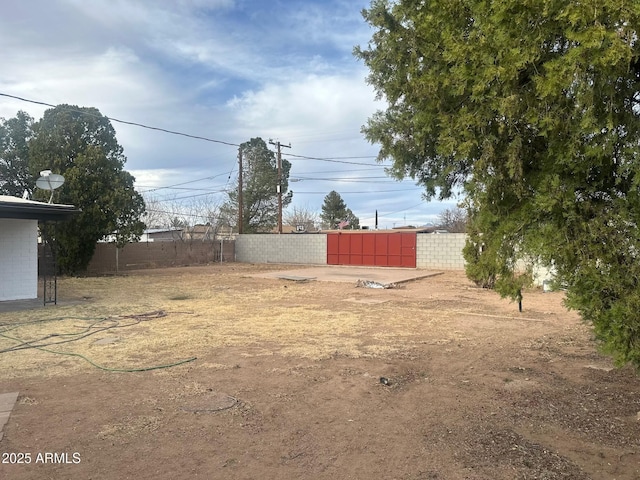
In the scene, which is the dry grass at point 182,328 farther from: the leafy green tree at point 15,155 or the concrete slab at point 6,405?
the leafy green tree at point 15,155

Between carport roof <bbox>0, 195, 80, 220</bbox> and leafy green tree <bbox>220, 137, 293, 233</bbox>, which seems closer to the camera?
carport roof <bbox>0, 195, 80, 220</bbox>

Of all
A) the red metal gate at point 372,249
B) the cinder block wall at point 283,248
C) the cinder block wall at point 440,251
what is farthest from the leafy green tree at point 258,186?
the cinder block wall at point 440,251

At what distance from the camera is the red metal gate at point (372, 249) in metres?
27.9

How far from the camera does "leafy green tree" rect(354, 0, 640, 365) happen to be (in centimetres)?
328

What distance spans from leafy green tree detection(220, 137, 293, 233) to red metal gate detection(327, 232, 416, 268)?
40.9 ft

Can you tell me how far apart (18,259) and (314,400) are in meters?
11.7

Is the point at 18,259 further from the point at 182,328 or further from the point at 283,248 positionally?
the point at 283,248

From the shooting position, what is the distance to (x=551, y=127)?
3.49 meters

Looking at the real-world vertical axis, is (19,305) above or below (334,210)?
below

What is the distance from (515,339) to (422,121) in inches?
202

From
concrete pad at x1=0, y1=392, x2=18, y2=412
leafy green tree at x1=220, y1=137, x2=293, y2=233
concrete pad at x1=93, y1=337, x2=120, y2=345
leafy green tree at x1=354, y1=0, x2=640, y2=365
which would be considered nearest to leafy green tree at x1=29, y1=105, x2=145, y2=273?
concrete pad at x1=93, y1=337, x2=120, y2=345

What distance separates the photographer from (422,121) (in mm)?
4539

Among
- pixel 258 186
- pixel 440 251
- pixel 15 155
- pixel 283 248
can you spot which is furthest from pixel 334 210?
pixel 15 155

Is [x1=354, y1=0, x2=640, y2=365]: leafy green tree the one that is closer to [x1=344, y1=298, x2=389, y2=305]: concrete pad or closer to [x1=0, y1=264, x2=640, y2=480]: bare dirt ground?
[x1=0, y1=264, x2=640, y2=480]: bare dirt ground
